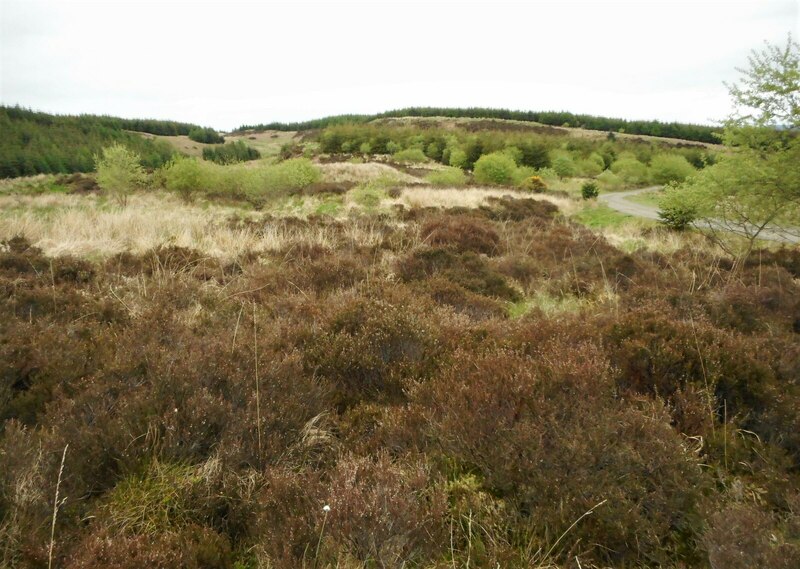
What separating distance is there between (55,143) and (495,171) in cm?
7907

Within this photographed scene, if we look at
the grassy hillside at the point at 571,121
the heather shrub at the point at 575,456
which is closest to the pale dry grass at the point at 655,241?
the heather shrub at the point at 575,456

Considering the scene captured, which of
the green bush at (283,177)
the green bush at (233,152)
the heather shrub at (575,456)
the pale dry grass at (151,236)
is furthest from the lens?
the green bush at (233,152)

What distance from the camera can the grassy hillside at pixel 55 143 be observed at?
6069 centimetres

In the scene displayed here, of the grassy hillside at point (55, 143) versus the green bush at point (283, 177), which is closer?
the green bush at point (283, 177)

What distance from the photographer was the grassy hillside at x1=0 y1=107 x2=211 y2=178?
60688 millimetres

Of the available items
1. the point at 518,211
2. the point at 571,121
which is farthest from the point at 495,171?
the point at 571,121

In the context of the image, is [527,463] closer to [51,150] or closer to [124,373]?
[124,373]

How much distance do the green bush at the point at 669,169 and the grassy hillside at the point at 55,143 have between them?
58524 mm

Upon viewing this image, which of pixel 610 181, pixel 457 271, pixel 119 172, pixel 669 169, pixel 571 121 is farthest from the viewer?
pixel 571 121

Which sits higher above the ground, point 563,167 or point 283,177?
point 563,167

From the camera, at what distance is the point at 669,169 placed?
1729 inches

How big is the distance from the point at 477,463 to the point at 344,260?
16.1 feet

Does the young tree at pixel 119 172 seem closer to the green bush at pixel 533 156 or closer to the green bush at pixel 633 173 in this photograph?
the green bush at pixel 533 156

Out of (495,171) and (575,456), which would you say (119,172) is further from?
(575,456)
